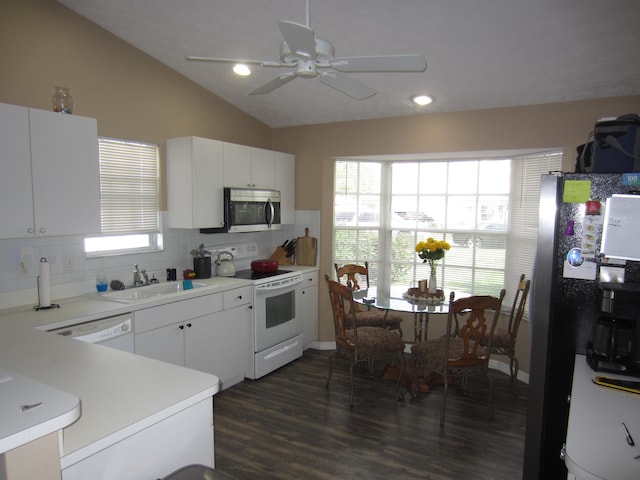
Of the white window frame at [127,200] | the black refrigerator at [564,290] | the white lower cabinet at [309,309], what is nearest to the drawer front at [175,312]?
the white window frame at [127,200]

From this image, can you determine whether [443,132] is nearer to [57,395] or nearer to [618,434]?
[618,434]

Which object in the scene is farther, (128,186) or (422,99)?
(422,99)

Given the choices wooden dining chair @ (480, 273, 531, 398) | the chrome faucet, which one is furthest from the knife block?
wooden dining chair @ (480, 273, 531, 398)

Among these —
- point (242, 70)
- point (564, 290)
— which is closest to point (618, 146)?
point (564, 290)

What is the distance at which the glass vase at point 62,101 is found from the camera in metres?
2.69

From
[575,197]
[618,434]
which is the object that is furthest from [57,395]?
[575,197]

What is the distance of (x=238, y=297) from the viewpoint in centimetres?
367

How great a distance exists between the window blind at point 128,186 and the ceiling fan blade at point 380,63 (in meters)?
2.15

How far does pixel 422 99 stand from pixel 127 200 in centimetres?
263

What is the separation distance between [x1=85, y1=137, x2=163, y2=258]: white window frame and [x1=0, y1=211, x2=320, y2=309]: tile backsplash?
0.25 ft

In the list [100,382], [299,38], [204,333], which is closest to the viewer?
[100,382]

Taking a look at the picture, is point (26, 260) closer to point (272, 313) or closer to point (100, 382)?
point (100, 382)

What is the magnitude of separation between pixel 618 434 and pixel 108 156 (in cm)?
345

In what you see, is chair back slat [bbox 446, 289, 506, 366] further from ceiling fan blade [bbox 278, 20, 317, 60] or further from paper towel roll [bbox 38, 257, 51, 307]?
paper towel roll [bbox 38, 257, 51, 307]
